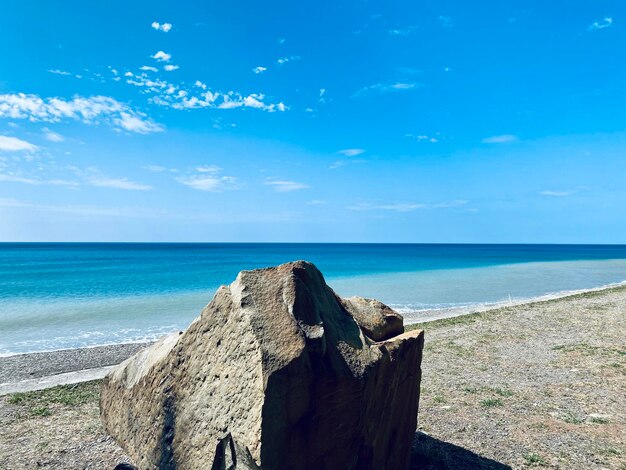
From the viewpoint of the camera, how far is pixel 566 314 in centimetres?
2048

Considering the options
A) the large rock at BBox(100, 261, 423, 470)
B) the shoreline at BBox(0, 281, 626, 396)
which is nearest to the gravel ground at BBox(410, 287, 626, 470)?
the large rock at BBox(100, 261, 423, 470)

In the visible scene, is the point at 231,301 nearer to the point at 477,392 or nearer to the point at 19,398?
the point at 477,392

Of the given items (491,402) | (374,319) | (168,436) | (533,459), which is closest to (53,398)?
(168,436)

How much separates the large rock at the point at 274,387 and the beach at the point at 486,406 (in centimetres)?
174

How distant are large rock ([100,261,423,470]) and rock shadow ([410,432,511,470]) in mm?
802

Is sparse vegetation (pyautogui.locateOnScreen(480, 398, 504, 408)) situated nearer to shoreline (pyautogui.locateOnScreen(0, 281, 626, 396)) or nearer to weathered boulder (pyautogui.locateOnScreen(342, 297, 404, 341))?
weathered boulder (pyautogui.locateOnScreen(342, 297, 404, 341))

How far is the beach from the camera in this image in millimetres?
7434

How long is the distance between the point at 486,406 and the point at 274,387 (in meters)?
6.62

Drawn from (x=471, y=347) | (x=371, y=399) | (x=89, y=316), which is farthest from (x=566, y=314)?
(x=89, y=316)

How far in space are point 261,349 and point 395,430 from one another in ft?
9.15

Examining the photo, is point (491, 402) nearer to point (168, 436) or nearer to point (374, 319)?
point (374, 319)

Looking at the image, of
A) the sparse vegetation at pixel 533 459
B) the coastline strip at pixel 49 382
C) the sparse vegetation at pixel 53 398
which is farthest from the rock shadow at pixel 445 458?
the coastline strip at pixel 49 382

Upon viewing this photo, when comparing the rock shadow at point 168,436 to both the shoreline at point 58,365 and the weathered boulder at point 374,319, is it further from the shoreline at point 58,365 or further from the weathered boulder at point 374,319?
the shoreline at point 58,365

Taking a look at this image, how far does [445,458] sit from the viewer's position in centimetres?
738
